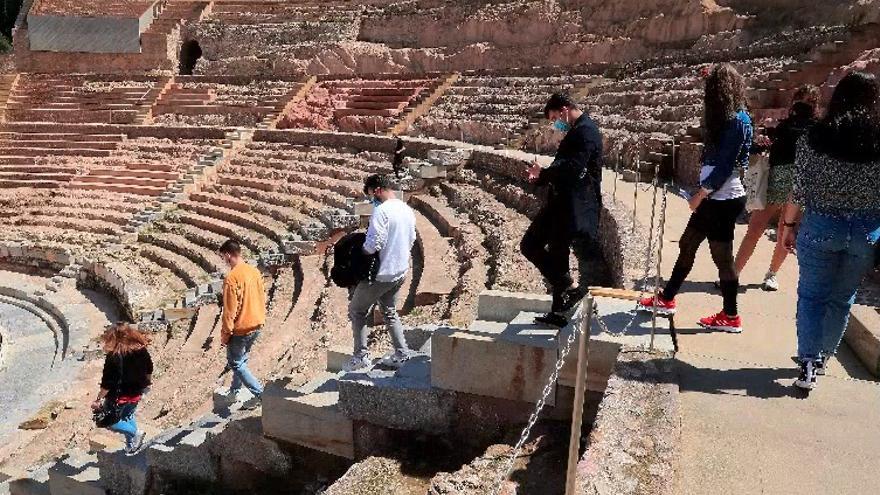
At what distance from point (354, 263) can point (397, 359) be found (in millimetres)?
672

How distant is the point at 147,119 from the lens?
22.1 metres

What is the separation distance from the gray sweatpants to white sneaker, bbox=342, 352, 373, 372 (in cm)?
4

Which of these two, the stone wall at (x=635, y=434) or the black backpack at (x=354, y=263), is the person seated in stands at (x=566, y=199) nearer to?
the stone wall at (x=635, y=434)

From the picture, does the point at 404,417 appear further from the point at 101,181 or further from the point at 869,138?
the point at 101,181

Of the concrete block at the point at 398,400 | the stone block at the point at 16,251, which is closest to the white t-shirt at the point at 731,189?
the concrete block at the point at 398,400

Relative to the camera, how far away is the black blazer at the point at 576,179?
3973 millimetres

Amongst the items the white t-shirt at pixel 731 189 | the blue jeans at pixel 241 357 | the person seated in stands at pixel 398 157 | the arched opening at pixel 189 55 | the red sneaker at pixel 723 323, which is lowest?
the blue jeans at pixel 241 357

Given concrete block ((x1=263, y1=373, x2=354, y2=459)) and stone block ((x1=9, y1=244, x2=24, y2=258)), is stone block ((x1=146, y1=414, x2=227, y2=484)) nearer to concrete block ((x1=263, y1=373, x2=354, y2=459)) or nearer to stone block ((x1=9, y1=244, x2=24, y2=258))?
concrete block ((x1=263, y1=373, x2=354, y2=459))

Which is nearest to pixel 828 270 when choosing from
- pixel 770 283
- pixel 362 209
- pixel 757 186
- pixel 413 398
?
pixel 757 186

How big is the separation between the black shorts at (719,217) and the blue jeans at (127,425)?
4.66 metres

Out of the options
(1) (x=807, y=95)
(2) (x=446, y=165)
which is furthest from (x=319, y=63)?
(1) (x=807, y=95)

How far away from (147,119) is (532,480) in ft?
70.9

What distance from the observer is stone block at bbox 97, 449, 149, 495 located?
211 inches

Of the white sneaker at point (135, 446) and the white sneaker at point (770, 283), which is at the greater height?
A: the white sneaker at point (770, 283)
